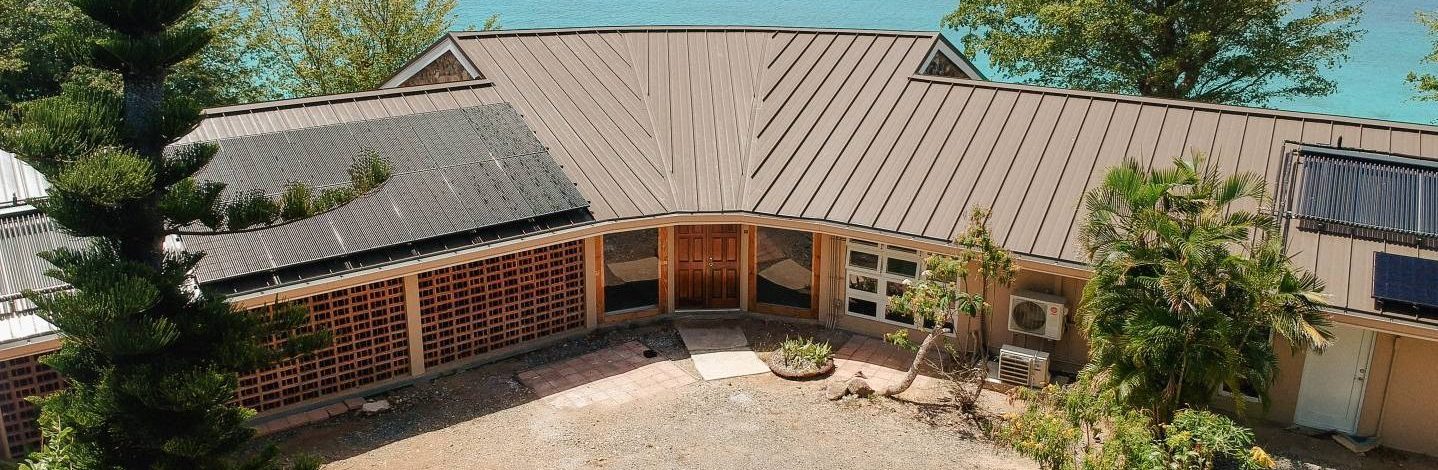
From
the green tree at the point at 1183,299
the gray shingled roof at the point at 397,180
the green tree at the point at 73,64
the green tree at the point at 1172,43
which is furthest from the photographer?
the green tree at the point at 73,64

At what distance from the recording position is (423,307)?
43.9ft

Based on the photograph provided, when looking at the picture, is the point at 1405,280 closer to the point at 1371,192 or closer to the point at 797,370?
the point at 1371,192

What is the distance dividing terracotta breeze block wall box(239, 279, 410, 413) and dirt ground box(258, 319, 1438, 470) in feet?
1.68

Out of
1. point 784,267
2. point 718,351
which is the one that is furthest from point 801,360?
point 784,267

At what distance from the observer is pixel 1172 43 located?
23344 millimetres

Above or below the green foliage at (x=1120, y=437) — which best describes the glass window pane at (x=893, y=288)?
above

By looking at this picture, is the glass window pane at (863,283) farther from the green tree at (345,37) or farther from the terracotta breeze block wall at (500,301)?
the green tree at (345,37)

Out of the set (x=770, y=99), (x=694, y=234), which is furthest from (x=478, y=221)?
(x=770, y=99)

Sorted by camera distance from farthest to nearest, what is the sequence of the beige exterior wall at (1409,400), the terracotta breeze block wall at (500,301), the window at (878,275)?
the window at (878,275), the terracotta breeze block wall at (500,301), the beige exterior wall at (1409,400)

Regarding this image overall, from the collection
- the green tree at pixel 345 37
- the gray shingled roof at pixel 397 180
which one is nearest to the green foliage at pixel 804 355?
the gray shingled roof at pixel 397 180

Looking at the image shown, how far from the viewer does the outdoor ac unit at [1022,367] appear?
518 inches

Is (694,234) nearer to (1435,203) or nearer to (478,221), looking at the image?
(478,221)

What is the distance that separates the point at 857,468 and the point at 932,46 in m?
8.39

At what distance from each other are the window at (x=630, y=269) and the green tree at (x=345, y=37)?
38.4ft
